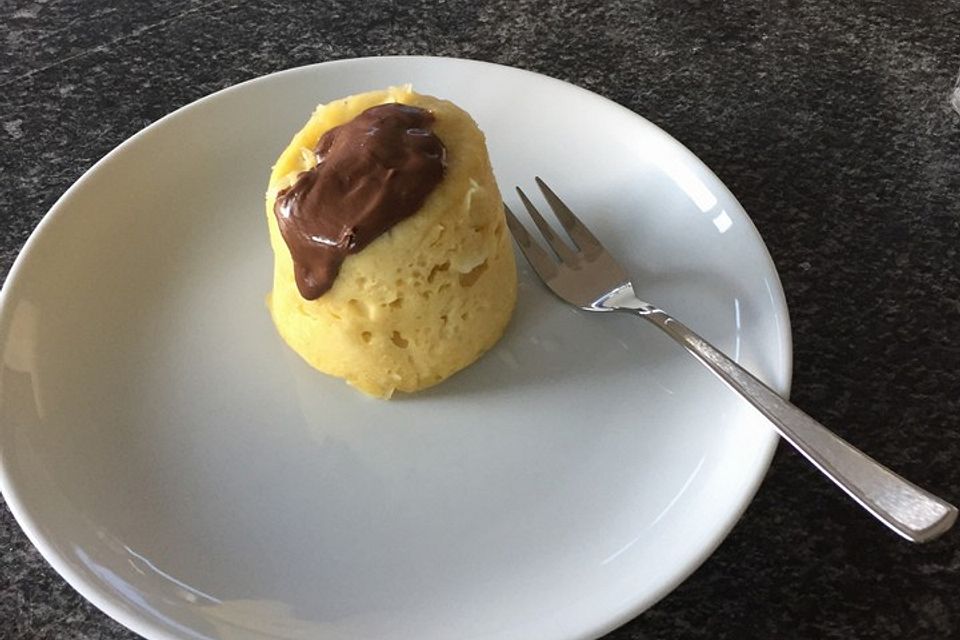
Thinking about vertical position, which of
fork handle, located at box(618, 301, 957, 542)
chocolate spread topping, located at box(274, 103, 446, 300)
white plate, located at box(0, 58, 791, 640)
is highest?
chocolate spread topping, located at box(274, 103, 446, 300)

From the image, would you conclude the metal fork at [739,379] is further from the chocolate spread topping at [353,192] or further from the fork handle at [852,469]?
the chocolate spread topping at [353,192]

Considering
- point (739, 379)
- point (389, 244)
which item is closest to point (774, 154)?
point (739, 379)

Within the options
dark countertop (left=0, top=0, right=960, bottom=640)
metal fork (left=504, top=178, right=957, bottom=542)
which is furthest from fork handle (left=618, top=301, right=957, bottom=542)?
dark countertop (left=0, top=0, right=960, bottom=640)

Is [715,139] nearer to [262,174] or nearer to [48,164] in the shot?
[262,174]

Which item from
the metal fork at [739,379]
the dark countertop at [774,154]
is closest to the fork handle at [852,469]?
the metal fork at [739,379]

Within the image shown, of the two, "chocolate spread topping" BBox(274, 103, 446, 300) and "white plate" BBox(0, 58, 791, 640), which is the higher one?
"chocolate spread topping" BBox(274, 103, 446, 300)

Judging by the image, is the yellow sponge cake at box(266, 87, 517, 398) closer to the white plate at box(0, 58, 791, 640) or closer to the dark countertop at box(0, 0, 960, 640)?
the white plate at box(0, 58, 791, 640)

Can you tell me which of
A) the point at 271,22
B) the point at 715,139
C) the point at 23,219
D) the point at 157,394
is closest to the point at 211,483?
the point at 157,394

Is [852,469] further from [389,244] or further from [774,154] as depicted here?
[774,154]
